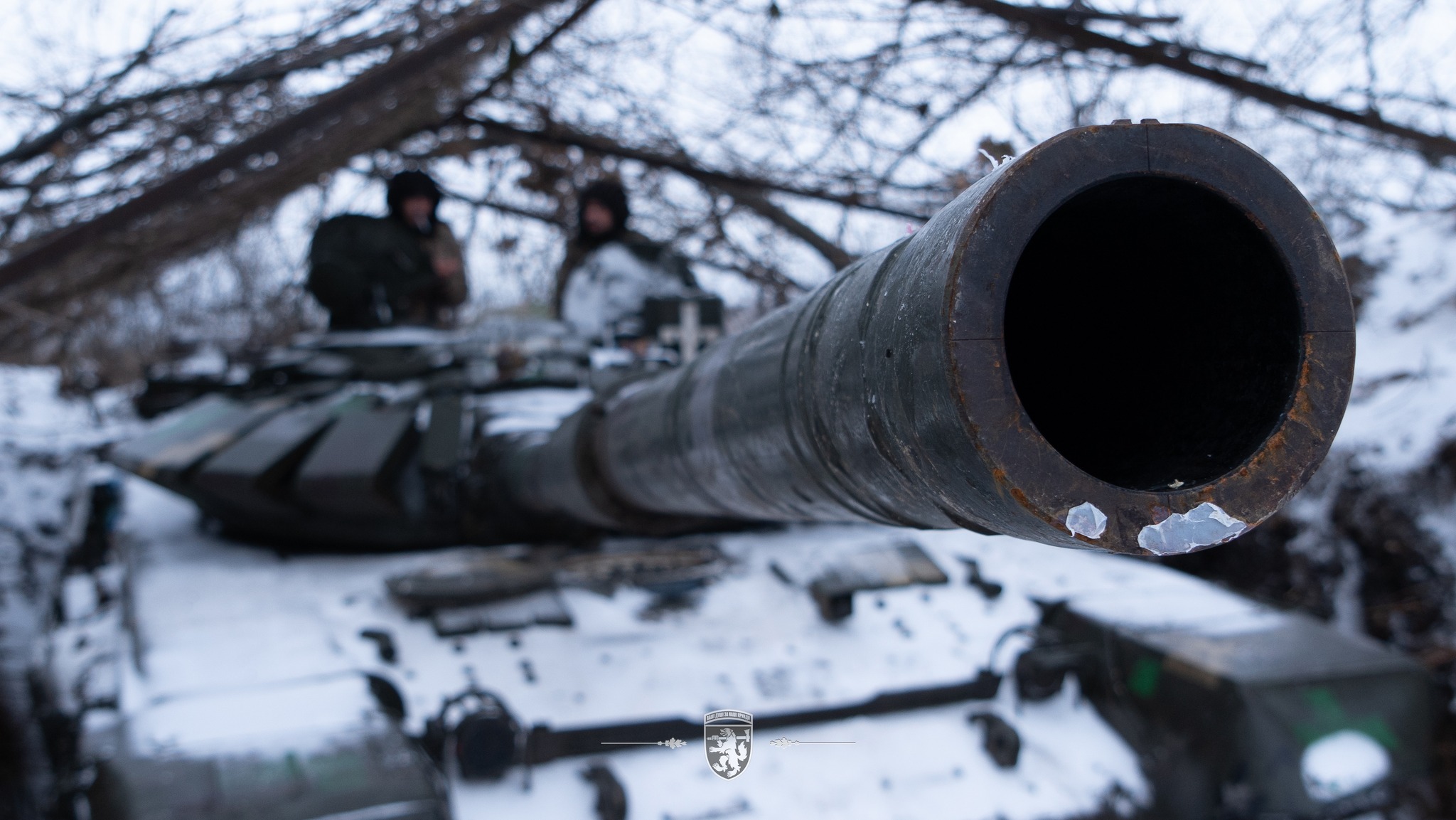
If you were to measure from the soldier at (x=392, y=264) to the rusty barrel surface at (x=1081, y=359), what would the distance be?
3731mm

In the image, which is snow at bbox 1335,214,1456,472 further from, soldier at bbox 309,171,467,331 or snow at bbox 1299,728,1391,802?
soldier at bbox 309,171,467,331

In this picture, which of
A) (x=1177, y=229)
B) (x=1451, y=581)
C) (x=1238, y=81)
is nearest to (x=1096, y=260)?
(x=1177, y=229)

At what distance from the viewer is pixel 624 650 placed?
2.92 meters

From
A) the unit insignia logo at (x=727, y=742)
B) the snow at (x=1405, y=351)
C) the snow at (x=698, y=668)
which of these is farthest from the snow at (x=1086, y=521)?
the snow at (x=1405, y=351)

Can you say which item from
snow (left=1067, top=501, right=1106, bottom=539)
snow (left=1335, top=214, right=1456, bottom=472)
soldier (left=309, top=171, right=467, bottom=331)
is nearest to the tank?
snow (left=1067, top=501, right=1106, bottom=539)

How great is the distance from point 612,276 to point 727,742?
3282 mm

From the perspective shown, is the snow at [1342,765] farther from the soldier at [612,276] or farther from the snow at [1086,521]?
the soldier at [612,276]

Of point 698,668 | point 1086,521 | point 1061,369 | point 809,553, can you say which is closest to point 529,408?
point 809,553

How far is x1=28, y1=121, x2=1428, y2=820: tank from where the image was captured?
97 cm

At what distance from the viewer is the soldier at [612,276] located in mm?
5344

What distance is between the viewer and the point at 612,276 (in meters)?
5.37

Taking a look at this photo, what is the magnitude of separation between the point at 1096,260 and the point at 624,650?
2.05 meters

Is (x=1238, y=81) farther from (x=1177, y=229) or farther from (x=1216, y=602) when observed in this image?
(x=1177, y=229)

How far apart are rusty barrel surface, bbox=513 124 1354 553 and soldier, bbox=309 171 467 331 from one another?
3.73 m
